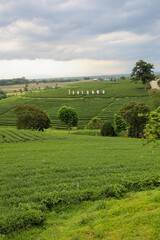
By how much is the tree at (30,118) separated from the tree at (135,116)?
903 inches

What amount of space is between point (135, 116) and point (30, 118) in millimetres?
28073

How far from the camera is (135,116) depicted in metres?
46.3

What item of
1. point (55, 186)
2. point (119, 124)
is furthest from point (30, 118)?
point (55, 186)

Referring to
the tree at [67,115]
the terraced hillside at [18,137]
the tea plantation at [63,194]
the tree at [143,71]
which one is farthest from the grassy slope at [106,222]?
the tree at [143,71]

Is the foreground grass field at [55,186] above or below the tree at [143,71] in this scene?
below

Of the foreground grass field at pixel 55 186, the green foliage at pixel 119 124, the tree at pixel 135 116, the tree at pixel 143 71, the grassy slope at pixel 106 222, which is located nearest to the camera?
the grassy slope at pixel 106 222

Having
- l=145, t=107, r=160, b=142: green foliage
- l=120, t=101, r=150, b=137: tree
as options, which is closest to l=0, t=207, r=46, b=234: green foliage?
l=145, t=107, r=160, b=142: green foliage

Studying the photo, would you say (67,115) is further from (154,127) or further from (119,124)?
(154,127)

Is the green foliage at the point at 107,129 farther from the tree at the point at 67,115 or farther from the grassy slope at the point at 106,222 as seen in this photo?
the grassy slope at the point at 106,222

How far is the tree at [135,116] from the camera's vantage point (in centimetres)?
4631

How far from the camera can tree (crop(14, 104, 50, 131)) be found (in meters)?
53.2

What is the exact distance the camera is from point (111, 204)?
9.08 m

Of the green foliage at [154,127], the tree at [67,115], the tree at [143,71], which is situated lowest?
the tree at [67,115]

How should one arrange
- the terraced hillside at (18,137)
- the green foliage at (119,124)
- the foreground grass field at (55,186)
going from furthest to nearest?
the green foliage at (119,124) → the terraced hillside at (18,137) → the foreground grass field at (55,186)
